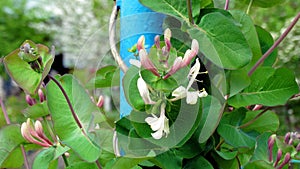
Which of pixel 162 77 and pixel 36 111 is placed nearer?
pixel 162 77

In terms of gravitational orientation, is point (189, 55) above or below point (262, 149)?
above

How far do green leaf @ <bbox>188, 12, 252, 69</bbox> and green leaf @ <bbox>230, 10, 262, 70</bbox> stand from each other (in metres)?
0.04

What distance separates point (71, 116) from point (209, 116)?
0.11m

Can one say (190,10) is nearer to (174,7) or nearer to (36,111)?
(174,7)

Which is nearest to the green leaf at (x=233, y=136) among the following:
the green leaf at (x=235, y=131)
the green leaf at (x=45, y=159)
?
the green leaf at (x=235, y=131)

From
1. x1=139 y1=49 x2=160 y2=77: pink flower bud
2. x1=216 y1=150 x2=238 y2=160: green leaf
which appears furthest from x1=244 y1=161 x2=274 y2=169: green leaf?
x1=139 y1=49 x2=160 y2=77: pink flower bud

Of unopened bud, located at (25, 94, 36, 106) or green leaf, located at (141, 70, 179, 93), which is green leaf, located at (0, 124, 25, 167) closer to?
unopened bud, located at (25, 94, 36, 106)

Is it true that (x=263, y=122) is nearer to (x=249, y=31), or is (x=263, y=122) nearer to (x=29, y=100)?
(x=249, y=31)

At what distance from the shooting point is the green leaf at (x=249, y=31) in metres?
0.39

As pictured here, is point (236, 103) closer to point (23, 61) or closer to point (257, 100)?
point (257, 100)

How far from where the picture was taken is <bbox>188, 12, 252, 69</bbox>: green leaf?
1.11ft

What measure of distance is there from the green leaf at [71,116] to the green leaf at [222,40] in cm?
9

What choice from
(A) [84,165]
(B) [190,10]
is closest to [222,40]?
(B) [190,10]

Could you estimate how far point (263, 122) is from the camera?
0.42 metres
